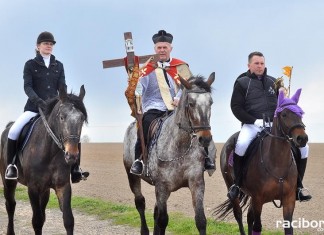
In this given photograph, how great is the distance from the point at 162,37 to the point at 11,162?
361 cm

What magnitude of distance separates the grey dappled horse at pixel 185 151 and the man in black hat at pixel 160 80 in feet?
2.32

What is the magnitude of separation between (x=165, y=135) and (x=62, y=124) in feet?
5.48

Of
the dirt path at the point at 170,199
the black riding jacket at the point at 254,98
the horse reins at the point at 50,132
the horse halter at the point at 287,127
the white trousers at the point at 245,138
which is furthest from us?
the dirt path at the point at 170,199

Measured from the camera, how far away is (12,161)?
951 cm

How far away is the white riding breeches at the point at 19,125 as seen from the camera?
944 cm

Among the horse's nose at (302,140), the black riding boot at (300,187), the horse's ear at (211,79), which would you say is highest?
the horse's ear at (211,79)

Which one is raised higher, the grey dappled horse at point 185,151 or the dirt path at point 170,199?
the grey dappled horse at point 185,151

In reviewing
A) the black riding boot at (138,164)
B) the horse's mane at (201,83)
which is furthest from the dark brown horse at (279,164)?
the black riding boot at (138,164)

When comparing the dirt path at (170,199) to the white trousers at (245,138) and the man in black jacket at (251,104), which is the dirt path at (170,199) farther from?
the white trousers at (245,138)

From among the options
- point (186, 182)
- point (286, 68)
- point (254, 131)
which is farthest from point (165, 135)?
point (286, 68)

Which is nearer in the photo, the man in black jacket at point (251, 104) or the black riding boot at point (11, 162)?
the man in black jacket at point (251, 104)

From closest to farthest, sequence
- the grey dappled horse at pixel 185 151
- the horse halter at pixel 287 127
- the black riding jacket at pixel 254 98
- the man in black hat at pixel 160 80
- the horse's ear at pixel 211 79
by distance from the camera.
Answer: the grey dappled horse at pixel 185 151 → the horse halter at pixel 287 127 → the horse's ear at pixel 211 79 → the black riding jacket at pixel 254 98 → the man in black hat at pixel 160 80

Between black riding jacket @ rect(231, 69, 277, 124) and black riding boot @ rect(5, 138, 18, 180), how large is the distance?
4080mm

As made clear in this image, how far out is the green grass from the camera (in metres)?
11.3
